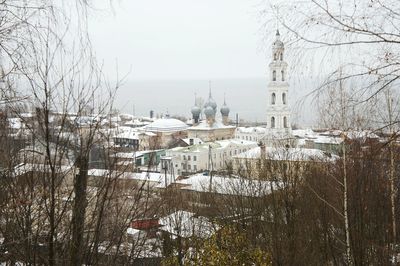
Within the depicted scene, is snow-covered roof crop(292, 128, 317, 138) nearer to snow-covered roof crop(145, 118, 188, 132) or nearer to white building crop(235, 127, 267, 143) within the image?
white building crop(235, 127, 267, 143)

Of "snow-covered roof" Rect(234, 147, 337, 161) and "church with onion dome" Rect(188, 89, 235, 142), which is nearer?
"snow-covered roof" Rect(234, 147, 337, 161)

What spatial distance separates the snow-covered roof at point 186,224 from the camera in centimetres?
1275

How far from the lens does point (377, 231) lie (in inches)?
372

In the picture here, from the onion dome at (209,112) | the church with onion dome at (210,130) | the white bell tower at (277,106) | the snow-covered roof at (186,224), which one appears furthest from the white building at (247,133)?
the snow-covered roof at (186,224)

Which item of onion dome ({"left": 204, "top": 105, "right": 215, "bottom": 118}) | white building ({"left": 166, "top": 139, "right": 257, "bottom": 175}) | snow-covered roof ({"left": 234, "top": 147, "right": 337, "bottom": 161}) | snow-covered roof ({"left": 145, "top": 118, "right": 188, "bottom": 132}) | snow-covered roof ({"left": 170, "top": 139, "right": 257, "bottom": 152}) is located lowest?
white building ({"left": 166, "top": 139, "right": 257, "bottom": 175})

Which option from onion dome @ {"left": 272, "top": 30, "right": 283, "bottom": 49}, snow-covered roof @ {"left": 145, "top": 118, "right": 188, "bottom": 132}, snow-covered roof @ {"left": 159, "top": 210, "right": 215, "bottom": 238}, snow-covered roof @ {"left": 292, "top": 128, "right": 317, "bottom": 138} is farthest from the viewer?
snow-covered roof @ {"left": 145, "top": 118, "right": 188, "bottom": 132}

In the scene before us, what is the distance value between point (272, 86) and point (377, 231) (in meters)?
35.5

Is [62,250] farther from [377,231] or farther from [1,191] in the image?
[377,231]

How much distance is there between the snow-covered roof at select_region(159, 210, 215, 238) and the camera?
502 inches

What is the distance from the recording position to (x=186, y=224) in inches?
570

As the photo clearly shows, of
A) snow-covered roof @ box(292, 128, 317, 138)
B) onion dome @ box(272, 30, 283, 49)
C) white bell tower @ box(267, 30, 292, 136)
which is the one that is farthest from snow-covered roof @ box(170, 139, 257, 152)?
onion dome @ box(272, 30, 283, 49)

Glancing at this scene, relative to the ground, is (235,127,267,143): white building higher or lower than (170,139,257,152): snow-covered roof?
higher

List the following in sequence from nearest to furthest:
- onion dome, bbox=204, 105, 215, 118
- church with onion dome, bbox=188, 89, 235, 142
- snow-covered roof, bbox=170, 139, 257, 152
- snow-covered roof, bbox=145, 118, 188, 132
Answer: snow-covered roof, bbox=170, 139, 257, 152 → church with onion dome, bbox=188, 89, 235, 142 → onion dome, bbox=204, 105, 215, 118 → snow-covered roof, bbox=145, 118, 188, 132

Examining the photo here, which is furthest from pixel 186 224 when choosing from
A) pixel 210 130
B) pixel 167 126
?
pixel 167 126
